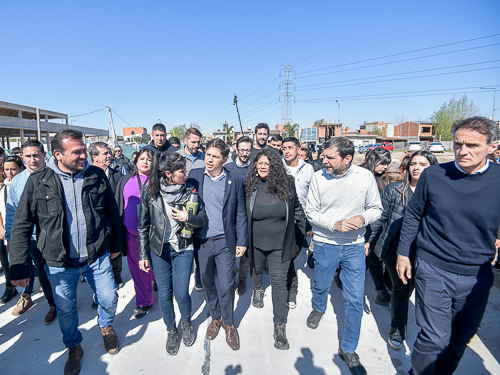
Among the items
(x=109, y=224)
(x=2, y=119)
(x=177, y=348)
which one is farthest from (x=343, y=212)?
(x=2, y=119)

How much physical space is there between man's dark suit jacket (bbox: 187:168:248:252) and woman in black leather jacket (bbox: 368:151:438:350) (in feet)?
4.91

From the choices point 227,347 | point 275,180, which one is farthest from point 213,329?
point 275,180

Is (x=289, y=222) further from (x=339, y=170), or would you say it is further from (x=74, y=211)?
(x=74, y=211)

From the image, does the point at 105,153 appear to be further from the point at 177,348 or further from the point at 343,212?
the point at 343,212

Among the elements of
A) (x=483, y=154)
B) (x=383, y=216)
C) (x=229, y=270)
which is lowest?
(x=229, y=270)

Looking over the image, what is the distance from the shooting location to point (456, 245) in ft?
6.09

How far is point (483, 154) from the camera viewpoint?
1755 mm

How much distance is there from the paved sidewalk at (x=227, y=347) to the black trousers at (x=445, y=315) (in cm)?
50

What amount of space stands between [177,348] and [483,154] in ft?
10.2

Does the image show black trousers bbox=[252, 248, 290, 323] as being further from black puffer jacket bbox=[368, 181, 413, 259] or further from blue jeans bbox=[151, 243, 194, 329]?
black puffer jacket bbox=[368, 181, 413, 259]

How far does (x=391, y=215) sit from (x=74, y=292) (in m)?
3.25

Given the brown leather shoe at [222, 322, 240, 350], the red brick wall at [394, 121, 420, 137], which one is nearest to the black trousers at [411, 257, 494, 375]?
the brown leather shoe at [222, 322, 240, 350]

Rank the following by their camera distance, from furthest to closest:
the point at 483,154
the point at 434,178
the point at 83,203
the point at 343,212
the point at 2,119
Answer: the point at 2,119 < the point at 343,212 < the point at 83,203 < the point at 434,178 < the point at 483,154

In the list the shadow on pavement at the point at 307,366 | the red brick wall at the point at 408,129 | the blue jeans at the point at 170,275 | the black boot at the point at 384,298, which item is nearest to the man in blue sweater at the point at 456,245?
the shadow on pavement at the point at 307,366
